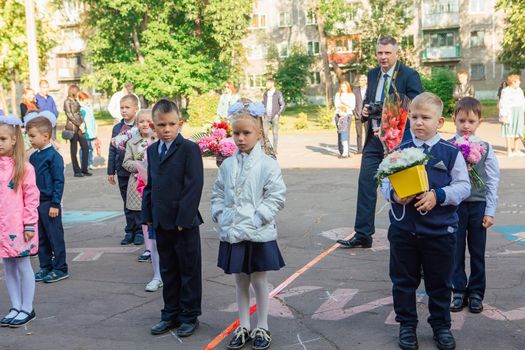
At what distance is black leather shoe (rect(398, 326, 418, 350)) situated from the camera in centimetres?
445

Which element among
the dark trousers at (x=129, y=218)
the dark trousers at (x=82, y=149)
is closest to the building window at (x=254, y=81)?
the dark trousers at (x=82, y=149)

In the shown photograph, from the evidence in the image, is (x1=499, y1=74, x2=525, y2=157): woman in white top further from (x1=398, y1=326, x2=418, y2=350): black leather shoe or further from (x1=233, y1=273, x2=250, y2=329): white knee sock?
(x1=233, y1=273, x2=250, y2=329): white knee sock

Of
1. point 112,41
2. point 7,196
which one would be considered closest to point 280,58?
point 112,41

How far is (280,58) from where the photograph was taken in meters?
62.8

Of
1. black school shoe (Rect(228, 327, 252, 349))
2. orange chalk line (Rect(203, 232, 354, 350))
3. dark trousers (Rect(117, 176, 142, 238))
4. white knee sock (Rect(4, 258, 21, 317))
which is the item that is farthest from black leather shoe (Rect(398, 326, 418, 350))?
dark trousers (Rect(117, 176, 142, 238))

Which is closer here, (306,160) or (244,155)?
(244,155)

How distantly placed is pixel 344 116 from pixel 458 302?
41.2 feet

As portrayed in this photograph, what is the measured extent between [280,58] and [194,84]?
18.9 m

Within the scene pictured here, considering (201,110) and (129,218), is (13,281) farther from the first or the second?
(201,110)

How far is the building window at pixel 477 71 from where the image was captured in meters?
60.6

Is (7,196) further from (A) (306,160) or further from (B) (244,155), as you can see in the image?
(A) (306,160)

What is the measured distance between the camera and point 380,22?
173 ft

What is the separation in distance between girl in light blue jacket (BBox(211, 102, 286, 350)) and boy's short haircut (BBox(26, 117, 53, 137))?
8.30 feet

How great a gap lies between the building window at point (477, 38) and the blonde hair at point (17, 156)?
59.7 meters
